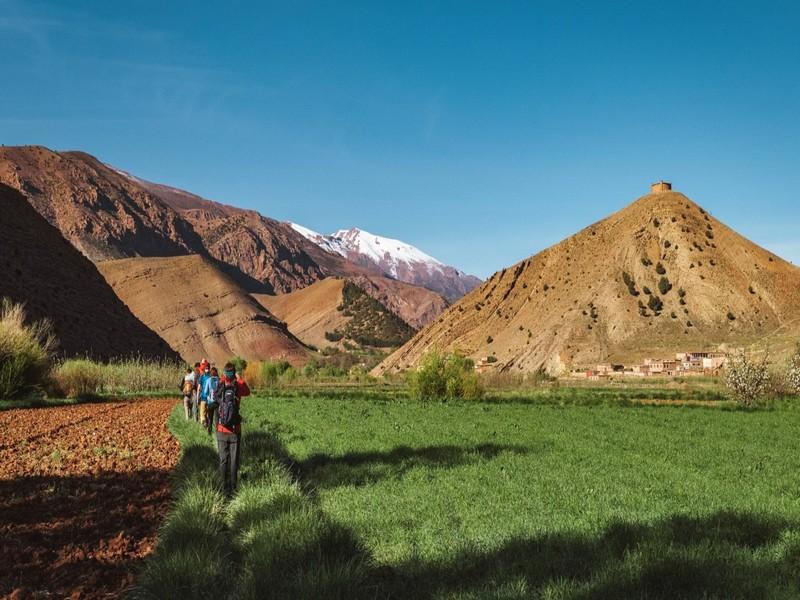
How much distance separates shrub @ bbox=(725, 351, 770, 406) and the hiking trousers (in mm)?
33848

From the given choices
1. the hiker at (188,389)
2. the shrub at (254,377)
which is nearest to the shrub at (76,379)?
the hiker at (188,389)

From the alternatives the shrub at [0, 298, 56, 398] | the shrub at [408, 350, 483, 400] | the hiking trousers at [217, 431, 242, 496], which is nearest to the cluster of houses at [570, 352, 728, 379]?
the shrub at [408, 350, 483, 400]

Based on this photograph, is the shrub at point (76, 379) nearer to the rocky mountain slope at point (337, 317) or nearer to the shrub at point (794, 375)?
the shrub at point (794, 375)

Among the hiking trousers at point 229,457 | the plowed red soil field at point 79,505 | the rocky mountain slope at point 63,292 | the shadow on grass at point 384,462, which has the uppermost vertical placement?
the rocky mountain slope at point 63,292

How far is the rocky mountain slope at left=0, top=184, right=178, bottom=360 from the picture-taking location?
207 feet

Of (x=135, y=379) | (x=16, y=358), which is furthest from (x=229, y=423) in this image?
(x=135, y=379)

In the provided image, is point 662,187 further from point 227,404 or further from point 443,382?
point 227,404

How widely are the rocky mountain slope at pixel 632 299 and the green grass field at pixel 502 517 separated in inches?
2358

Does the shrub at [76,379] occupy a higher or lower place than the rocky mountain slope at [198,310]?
lower

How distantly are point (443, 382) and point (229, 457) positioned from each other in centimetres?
3225

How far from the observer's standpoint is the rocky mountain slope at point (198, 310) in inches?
4638

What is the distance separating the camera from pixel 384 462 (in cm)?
1505

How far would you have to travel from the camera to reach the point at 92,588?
7.32m

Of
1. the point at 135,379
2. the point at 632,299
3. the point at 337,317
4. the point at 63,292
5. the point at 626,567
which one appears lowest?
the point at 626,567
